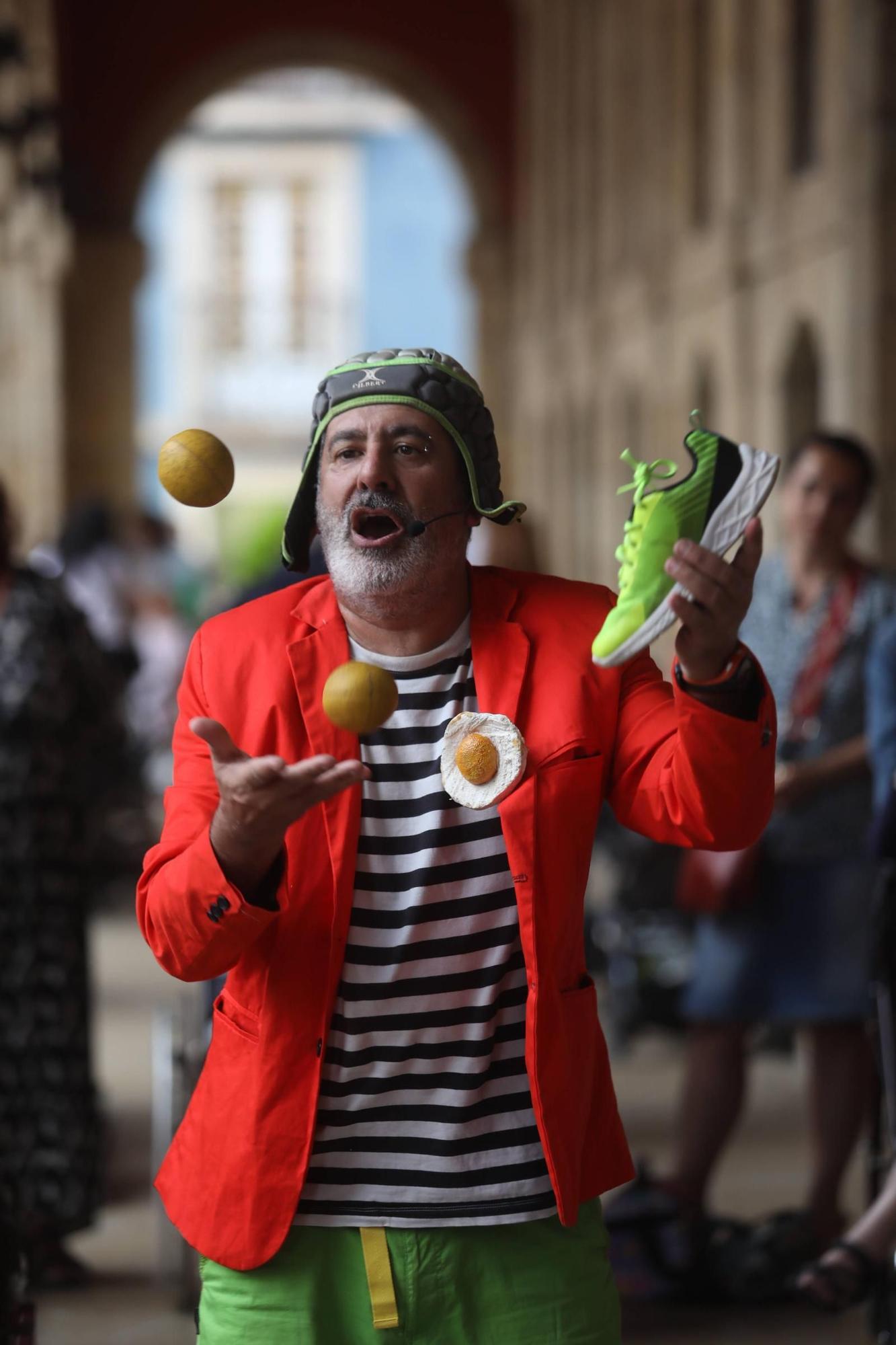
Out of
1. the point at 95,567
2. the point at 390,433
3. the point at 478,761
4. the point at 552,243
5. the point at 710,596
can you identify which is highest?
the point at 390,433

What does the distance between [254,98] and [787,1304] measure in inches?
1700

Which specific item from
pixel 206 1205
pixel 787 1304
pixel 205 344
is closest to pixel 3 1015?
pixel 787 1304

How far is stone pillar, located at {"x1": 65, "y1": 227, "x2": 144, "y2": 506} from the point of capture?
2239 cm

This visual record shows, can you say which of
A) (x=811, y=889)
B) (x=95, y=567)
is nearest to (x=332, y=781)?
(x=811, y=889)

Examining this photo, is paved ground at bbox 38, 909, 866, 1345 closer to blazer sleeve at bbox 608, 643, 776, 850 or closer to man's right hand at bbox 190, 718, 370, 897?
blazer sleeve at bbox 608, 643, 776, 850

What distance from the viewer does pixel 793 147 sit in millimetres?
10688

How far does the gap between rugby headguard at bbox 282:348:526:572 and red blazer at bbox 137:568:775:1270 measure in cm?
17

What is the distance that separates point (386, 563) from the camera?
7.75 feet

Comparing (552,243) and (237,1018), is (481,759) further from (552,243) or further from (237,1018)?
(552,243)

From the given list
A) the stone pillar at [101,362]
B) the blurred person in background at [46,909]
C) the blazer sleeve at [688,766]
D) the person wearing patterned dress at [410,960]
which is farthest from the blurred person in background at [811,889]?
the stone pillar at [101,362]

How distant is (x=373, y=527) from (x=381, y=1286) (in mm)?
977

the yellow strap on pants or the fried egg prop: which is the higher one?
the fried egg prop

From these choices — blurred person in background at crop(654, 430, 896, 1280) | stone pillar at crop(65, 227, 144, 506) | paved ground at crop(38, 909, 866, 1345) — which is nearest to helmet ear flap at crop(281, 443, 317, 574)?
blurred person in background at crop(654, 430, 896, 1280)

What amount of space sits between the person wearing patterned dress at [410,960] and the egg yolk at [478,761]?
0.05 metres
